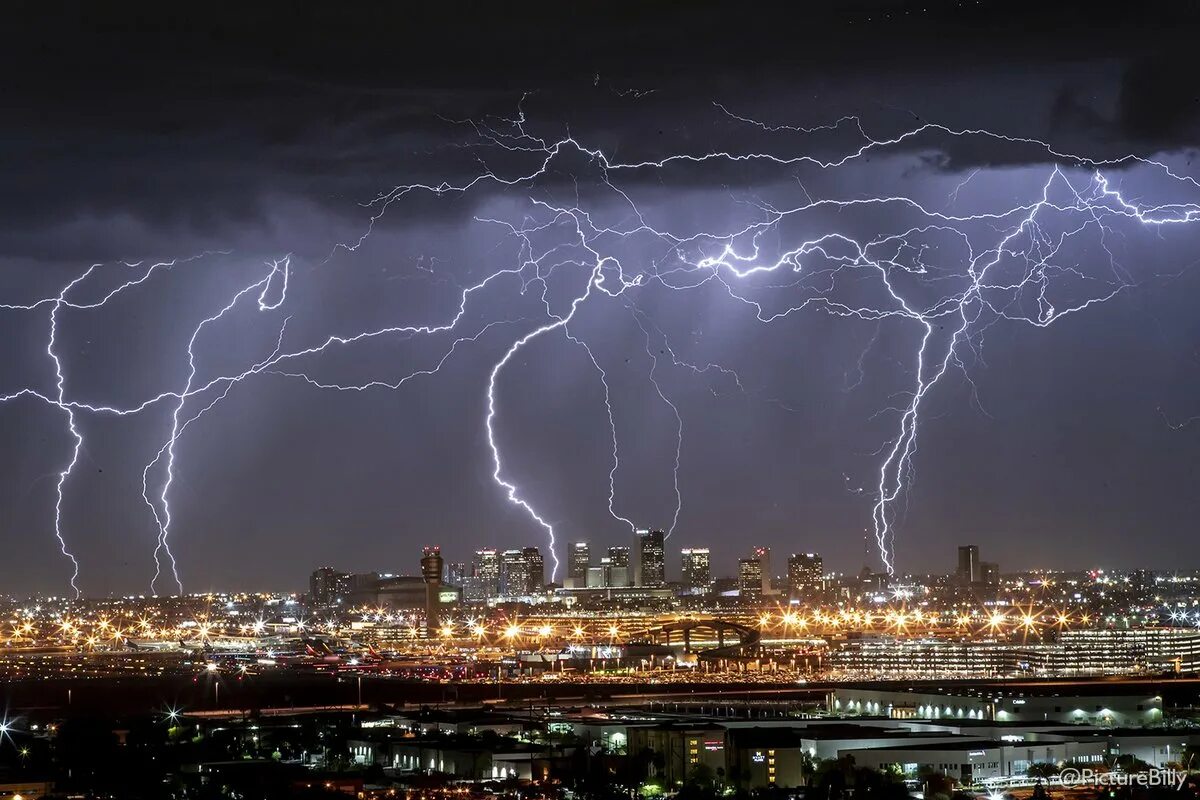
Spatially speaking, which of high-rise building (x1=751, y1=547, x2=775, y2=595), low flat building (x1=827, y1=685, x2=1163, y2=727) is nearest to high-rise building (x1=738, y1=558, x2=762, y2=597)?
high-rise building (x1=751, y1=547, x2=775, y2=595)

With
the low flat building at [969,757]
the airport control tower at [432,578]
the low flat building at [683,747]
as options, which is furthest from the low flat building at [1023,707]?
the airport control tower at [432,578]

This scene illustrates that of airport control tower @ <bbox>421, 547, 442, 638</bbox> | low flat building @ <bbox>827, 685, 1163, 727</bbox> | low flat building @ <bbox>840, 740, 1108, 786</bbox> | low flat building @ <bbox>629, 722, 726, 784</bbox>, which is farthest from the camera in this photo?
airport control tower @ <bbox>421, 547, 442, 638</bbox>

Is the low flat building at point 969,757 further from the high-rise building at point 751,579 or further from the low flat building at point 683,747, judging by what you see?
the high-rise building at point 751,579

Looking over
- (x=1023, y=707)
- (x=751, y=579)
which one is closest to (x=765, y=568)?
(x=751, y=579)

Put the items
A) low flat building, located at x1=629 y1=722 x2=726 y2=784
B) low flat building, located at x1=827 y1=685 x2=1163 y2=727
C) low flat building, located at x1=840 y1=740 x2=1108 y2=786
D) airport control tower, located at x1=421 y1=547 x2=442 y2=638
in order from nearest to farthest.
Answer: low flat building, located at x1=840 y1=740 x2=1108 y2=786 → low flat building, located at x1=629 y1=722 x2=726 y2=784 → low flat building, located at x1=827 y1=685 x2=1163 y2=727 → airport control tower, located at x1=421 y1=547 x2=442 y2=638

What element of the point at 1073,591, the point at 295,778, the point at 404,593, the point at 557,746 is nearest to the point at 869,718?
the point at 557,746

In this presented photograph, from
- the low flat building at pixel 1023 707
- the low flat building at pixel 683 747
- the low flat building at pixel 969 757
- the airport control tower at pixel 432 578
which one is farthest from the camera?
the airport control tower at pixel 432 578

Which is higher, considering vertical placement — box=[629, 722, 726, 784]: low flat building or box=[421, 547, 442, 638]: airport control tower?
box=[421, 547, 442, 638]: airport control tower

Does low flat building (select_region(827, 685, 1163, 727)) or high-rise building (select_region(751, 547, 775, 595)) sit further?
high-rise building (select_region(751, 547, 775, 595))

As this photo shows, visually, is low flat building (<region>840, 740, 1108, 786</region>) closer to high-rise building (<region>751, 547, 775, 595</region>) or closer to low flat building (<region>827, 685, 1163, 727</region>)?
low flat building (<region>827, 685, 1163, 727</region>)

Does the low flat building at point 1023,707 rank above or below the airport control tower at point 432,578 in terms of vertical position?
below

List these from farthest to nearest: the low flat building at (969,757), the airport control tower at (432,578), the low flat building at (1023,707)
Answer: the airport control tower at (432,578) < the low flat building at (1023,707) < the low flat building at (969,757)
